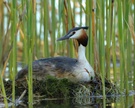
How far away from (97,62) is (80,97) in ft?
1.86

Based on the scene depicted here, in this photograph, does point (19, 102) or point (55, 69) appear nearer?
point (19, 102)

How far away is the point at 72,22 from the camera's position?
27.0 feet

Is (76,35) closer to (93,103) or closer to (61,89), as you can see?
(61,89)

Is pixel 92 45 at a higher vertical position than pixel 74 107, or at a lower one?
higher

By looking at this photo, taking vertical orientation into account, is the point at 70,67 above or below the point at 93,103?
above

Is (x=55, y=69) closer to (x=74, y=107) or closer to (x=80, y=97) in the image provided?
(x=80, y=97)

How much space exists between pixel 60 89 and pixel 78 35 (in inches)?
34.2

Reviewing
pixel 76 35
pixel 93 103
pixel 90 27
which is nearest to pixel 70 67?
pixel 76 35

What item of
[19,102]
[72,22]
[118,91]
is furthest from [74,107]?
[72,22]

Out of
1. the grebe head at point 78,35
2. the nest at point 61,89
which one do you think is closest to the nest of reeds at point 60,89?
the nest at point 61,89

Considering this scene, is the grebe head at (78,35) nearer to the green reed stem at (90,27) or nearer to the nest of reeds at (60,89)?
the green reed stem at (90,27)

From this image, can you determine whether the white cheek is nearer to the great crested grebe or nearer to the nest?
the great crested grebe

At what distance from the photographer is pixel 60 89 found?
24.6 feet

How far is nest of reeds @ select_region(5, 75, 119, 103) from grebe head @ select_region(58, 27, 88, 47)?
0.62m
